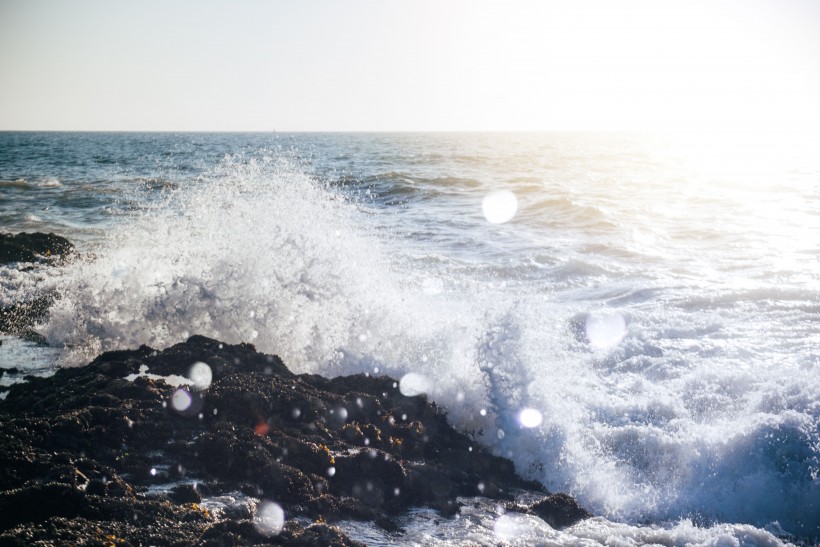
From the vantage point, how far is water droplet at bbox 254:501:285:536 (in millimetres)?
3062

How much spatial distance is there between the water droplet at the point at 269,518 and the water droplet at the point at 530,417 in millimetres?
2409

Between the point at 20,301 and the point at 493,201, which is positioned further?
the point at 493,201

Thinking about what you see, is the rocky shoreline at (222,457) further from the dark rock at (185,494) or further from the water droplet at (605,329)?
the water droplet at (605,329)

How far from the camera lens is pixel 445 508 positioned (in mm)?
3783

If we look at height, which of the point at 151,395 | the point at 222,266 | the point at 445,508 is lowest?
the point at 445,508

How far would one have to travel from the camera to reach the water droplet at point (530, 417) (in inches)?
197

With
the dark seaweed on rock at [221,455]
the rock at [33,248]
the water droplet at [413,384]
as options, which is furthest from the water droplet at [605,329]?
the rock at [33,248]

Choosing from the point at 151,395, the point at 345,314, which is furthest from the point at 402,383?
the point at 151,395

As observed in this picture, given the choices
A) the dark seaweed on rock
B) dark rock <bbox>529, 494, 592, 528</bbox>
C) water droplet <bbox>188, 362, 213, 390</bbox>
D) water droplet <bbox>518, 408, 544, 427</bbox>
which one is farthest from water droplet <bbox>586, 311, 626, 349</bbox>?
water droplet <bbox>188, 362, 213, 390</bbox>

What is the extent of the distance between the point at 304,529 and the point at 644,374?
4446 mm

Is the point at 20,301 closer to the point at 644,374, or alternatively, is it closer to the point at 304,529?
the point at 304,529

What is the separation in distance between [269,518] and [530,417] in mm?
2603

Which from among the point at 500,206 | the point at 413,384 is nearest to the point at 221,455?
the point at 413,384

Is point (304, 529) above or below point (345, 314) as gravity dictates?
below
